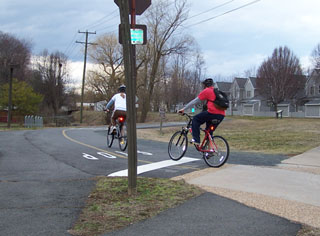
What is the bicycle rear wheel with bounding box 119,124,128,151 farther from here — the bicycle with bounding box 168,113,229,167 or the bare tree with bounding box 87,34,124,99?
the bare tree with bounding box 87,34,124,99

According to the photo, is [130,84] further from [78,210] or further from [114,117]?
[114,117]

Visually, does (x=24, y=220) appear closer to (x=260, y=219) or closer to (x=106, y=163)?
(x=260, y=219)

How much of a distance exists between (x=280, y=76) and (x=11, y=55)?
46.6 metres

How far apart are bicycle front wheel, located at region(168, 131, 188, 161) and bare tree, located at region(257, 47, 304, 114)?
4367cm

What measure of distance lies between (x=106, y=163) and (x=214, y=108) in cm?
303

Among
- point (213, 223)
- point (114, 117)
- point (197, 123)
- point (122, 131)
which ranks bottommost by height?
point (213, 223)

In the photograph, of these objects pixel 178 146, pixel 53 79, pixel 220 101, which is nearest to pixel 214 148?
pixel 220 101

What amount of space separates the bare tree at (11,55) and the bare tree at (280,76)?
41.6m

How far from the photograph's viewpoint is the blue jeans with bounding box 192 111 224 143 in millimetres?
7488

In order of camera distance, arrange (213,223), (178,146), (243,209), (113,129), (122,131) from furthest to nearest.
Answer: (113,129) < (122,131) < (178,146) < (243,209) < (213,223)

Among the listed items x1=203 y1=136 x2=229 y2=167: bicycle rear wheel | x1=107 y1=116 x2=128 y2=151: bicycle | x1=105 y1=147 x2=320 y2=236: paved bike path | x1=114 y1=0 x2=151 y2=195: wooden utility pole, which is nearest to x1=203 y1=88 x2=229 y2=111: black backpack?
x1=203 y1=136 x2=229 y2=167: bicycle rear wheel

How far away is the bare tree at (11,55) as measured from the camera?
6069 centimetres

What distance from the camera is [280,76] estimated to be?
49781 millimetres

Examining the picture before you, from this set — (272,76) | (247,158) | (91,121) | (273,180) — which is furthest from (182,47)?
(273,180)
